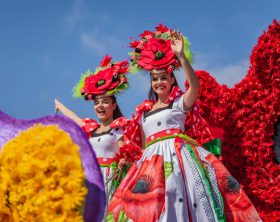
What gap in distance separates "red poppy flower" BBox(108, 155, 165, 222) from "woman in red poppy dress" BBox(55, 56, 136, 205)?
3.03 ft

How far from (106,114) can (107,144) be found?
46 cm

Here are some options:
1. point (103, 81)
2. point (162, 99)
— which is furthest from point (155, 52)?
point (103, 81)

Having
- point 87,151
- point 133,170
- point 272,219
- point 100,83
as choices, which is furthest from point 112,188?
point 87,151

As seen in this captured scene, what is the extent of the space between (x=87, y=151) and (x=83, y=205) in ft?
0.62

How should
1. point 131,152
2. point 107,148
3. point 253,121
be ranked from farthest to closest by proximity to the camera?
point 107,148
point 253,121
point 131,152

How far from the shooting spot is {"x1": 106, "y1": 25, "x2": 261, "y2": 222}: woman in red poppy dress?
4.19 meters

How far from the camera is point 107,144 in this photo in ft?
19.0

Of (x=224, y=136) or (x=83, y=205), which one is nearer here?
(x=83, y=205)

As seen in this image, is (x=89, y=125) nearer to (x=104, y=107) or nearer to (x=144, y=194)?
(x=104, y=107)

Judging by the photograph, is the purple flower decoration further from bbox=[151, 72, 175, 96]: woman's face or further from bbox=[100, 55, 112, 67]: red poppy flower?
bbox=[100, 55, 112, 67]: red poppy flower

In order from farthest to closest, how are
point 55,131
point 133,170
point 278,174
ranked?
point 278,174 → point 133,170 → point 55,131

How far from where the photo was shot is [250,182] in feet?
17.4

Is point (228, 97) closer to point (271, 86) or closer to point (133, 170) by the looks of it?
point (271, 86)

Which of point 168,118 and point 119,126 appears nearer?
point 168,118
